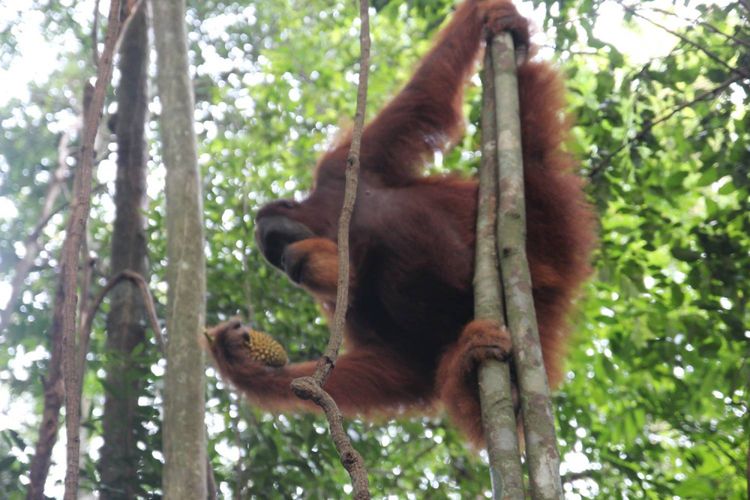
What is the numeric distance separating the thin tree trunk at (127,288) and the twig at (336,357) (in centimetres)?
187

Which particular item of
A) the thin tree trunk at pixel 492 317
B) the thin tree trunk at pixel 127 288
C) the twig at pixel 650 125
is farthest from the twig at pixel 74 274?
the twig at pixel 650 125

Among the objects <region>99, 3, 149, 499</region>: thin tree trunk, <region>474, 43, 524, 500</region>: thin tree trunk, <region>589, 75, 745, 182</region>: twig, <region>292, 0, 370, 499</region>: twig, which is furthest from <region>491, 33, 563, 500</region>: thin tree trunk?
<region>99, 3, 149, 499</region>: thin tree trunk

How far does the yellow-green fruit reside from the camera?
147 inches

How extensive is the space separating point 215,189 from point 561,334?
240 centimetres

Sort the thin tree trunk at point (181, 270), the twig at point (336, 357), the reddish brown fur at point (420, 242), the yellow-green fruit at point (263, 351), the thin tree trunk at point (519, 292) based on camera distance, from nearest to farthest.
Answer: the twig at point (336, 357), the thin tree trunk at point (519, 292), the thin tree trunk at point (181, 270), the reddish brown fur at point (420, 242), the yellow-green fruit at point (263, 351)

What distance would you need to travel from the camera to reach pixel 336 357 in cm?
190

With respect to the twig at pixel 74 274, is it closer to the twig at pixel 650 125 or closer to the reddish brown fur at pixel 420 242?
the reddish brown fur at pixel 420 242

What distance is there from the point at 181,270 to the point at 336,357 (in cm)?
139

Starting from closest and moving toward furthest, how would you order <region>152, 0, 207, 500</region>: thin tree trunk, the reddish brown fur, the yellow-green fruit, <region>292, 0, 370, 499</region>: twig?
<region>292, 0, 370, 499</region>: twig, <region>152, 0, 207, 500</region>: thin tree trunk, the reddish brown fur, the yellow-green fruit

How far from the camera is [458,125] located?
4.10 metres

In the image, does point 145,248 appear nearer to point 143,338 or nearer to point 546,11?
point 143,338

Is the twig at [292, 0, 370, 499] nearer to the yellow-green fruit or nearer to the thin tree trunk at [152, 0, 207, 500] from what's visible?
the thin tree trunk at [152, 0, 207, 500]

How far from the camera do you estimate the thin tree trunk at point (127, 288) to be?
12.5ft

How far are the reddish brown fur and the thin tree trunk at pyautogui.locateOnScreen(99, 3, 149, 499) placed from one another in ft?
1.67
